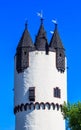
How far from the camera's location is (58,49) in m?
83.5

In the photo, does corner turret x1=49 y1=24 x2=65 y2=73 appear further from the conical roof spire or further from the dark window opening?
the conical roof spire

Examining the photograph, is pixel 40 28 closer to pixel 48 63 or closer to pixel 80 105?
pixel 48 63

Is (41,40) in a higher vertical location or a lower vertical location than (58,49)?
higher

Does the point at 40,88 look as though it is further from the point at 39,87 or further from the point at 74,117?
the point at 74,117

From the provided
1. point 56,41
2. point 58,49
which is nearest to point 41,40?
point 56,41

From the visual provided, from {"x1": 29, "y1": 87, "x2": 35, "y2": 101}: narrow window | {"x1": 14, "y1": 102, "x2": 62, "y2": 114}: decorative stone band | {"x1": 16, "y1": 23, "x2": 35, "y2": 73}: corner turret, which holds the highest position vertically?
{"x1": 16, "y1": 23, "x2": 35, "y2": 73}: corner turret

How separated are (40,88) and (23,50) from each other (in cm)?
519

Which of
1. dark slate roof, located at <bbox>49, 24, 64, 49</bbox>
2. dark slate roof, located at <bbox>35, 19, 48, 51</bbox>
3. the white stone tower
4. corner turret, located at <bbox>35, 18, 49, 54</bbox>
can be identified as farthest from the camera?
dark slate roof, located at <bbox>49, 24, 64, 49</bbox>

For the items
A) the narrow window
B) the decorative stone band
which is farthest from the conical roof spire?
the decorative stone band

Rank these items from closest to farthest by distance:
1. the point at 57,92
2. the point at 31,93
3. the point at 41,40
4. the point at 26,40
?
1. the point at 31,93
2. the point at 57,92
3. the point at 41,40
4. the point at 26,40

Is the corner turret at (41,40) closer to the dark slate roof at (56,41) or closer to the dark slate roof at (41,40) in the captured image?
the dark slate roof at (41,40)

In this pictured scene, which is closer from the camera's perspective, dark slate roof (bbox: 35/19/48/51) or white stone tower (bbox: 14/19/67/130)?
white stone tower (bbox: 14/19/67/130)

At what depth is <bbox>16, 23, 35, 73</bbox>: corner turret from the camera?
8238 cm

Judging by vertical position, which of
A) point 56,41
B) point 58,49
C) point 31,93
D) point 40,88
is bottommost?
point 31,93
